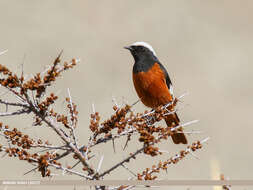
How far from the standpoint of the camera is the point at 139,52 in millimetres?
5730

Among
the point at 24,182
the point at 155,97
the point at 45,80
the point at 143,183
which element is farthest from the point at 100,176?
the point at 155,97

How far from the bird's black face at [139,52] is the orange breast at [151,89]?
368 millimetres

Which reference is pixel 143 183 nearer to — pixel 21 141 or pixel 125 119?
pixel 125 119

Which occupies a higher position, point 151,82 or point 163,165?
point 151,82

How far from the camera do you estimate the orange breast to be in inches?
205

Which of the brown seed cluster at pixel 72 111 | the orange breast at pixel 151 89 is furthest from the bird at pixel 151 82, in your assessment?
the brown seed cluster at pixel 72 111

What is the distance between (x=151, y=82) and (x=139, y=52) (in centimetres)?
68

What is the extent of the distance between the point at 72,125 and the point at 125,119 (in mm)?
352

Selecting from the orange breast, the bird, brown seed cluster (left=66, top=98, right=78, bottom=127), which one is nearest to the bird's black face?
the bird

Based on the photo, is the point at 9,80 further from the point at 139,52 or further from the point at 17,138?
the point at 139,52

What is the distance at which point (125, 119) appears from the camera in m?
2.47

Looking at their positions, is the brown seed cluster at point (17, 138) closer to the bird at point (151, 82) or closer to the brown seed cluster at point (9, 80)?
the brown seed cluster at point (9, 80)

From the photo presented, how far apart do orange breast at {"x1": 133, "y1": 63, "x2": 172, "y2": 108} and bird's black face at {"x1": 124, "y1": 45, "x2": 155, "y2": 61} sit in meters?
0.37

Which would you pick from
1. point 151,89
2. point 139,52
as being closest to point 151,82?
point 151,89
